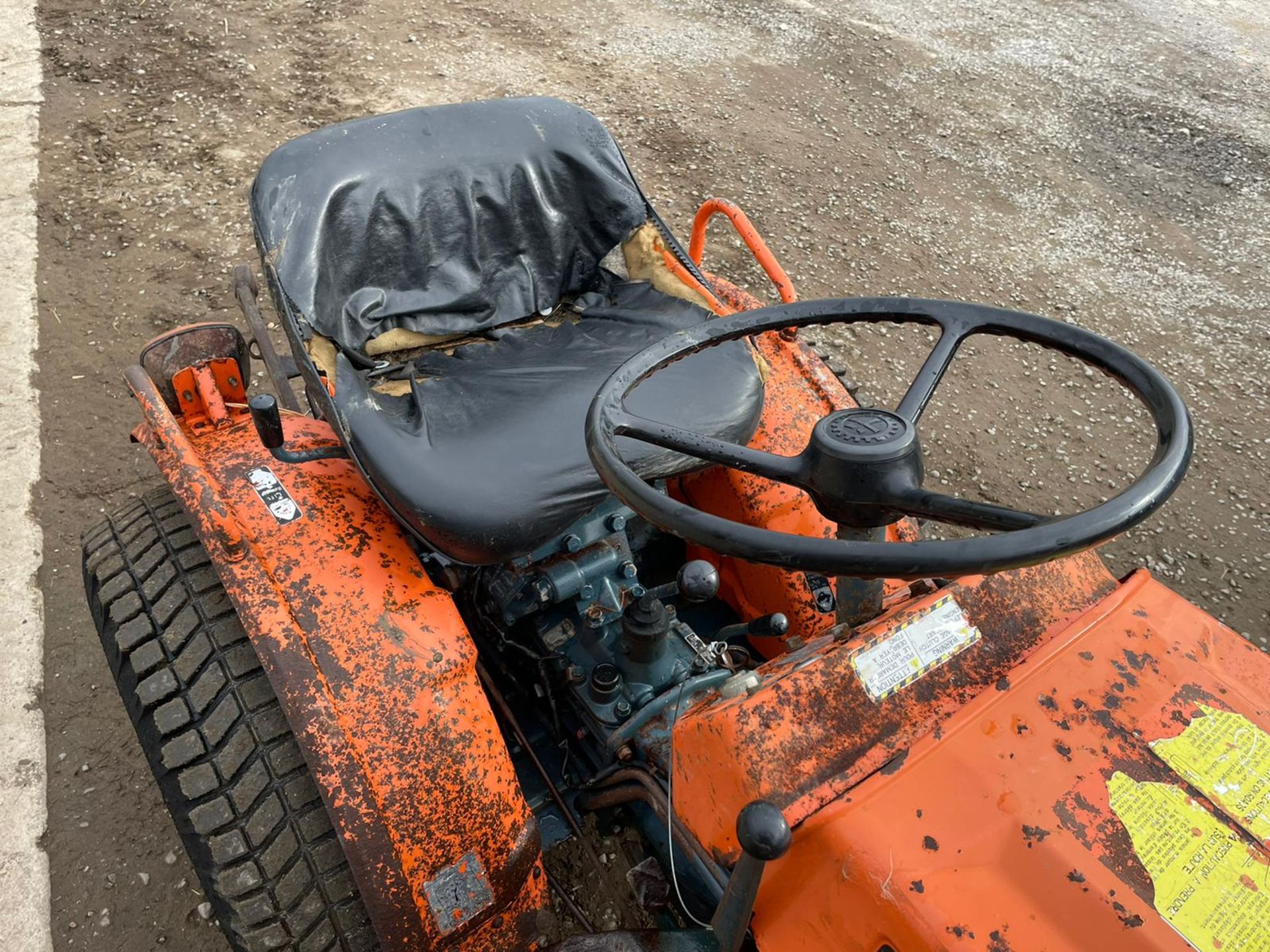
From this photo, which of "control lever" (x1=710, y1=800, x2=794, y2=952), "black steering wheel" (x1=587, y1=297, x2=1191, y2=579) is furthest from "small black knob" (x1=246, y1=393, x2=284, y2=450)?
"control lever" (x1=710, y1=800, x2=794, y2=952)

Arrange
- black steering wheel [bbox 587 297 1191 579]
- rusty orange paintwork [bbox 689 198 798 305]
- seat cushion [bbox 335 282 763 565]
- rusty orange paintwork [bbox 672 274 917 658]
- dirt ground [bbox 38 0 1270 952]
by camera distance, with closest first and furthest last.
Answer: black steering wheel [bbox 587 297 1191 579]
seat cushion [bbox 335 282 763 565]
rusty orange paintwork [bbox 672 274 917 658]
rusty orange paintwork [bbox 689 198 798 305]
dirt ground [bbox 38 0 1270 952]

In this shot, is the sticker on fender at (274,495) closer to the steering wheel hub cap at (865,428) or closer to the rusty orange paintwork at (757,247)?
the steering wheel hub cap at (865,428)

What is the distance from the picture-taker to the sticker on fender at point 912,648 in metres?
1.29

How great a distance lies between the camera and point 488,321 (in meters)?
2.06

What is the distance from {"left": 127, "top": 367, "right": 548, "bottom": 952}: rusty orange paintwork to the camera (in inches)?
53.6

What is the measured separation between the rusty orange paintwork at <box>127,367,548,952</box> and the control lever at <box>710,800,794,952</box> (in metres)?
0.43

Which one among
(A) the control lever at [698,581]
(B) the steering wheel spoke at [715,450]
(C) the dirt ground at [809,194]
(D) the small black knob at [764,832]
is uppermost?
(B) the steering wheel spoke at [715,450]

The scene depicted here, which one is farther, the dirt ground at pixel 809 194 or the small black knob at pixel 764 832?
the dirt ground at pixel 809 194

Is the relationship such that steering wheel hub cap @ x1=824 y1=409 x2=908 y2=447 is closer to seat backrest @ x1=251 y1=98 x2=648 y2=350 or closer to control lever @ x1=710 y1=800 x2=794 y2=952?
control lever @ x1=710 y1=800 x2=794 y2=952

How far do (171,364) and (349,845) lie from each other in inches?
40.8

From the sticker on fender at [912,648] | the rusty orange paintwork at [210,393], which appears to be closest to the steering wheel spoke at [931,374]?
the sticker on fender at [912,648]

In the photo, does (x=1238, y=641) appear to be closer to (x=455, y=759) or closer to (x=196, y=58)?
(x=455, y=759)

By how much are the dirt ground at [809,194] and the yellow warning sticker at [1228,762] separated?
132 centimetres

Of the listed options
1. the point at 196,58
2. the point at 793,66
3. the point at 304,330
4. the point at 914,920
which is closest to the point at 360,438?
the point at 304,330
